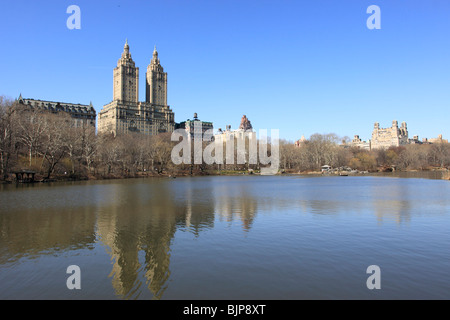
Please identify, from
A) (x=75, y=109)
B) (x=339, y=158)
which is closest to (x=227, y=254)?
(x=339, y=158)

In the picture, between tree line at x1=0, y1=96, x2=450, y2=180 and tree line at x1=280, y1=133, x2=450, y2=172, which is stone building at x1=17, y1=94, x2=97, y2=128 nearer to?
tree line at x1=0, y1=96, x2=450, y2=180

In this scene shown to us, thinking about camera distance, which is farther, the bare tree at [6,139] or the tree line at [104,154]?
the tree line at [104,154]

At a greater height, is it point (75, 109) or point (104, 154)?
point (75, 109)

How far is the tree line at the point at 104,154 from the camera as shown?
59938 millimetres

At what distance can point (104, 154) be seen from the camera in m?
80.4

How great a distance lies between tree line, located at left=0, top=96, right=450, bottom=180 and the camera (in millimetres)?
Answer: 59938

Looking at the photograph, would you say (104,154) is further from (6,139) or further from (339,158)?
(339,158)

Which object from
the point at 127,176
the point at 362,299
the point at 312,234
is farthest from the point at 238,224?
the point at 127,176

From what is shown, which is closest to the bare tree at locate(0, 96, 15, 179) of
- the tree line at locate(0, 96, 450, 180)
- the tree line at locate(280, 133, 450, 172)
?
the tree line at locate(0, 96, 450, 180)

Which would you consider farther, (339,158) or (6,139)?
(339,158)

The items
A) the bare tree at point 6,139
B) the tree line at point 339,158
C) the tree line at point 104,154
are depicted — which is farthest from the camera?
the tree line at point 339,158

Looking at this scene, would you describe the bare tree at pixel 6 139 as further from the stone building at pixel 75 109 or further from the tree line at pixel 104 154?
the stone building at pixel 75 109

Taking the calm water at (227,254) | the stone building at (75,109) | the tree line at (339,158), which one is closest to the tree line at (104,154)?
the tree line at (339,158)

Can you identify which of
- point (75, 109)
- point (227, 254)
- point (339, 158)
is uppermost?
point (75, 109)
